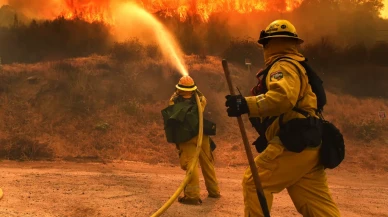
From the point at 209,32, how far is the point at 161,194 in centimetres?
1519

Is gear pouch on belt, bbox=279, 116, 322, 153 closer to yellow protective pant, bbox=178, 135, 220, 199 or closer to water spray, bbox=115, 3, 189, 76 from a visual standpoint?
yellow protective pant, bbox=178, 135, 220, 199

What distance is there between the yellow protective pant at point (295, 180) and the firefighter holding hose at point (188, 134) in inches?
97.4

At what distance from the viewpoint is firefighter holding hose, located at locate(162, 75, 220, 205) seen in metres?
5.91

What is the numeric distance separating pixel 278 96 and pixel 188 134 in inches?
122

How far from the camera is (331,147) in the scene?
3.41 meters

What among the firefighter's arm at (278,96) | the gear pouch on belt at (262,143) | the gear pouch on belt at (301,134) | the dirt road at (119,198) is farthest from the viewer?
the dirt road at (119,198)

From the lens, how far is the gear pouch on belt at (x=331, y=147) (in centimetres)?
338

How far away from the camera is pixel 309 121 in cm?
325

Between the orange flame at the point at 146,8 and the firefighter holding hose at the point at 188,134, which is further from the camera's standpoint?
the orange flame at the point at 146,8

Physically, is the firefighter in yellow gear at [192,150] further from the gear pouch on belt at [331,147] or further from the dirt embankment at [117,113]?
the dirt embankment at [117,113]

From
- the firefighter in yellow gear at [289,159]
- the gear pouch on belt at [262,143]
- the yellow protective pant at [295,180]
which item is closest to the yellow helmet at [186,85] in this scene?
the gear pouch on belt at [262,143]

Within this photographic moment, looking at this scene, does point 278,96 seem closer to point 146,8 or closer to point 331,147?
point 331,147

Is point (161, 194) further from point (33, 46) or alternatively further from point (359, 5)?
point (359, 5)

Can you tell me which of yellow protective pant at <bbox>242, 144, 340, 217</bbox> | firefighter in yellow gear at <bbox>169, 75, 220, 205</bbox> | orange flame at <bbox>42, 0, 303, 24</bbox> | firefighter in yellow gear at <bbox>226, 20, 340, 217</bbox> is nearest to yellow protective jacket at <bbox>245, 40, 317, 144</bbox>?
firefighter in yellow gear at <bbox>226, 20, 340, 217</bbox>
